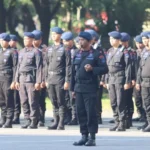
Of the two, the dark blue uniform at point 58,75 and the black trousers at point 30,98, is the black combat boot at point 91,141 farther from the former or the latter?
the black trousers at point 30,98

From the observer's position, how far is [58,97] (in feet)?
69.1

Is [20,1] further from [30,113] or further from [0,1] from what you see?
[30,113]

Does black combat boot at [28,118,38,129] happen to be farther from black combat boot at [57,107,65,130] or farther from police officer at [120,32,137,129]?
police officer at [120,32,137,129]

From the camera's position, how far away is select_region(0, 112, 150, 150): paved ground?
17250 millimetres

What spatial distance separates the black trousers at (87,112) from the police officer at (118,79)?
3.43m

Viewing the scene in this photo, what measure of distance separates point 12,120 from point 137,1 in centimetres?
1937

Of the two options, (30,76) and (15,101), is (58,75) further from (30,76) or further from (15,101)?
(15,101)

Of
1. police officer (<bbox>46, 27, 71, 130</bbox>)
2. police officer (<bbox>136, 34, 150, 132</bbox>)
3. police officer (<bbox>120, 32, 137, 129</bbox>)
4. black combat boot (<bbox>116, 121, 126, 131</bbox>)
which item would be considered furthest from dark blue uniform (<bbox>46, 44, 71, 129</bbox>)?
police officer (<bbox>136, 34, 150, 132</bbox>)

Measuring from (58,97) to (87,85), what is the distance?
137 inches

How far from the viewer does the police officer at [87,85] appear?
17.6 meters

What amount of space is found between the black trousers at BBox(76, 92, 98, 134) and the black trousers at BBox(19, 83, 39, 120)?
3.96 meters

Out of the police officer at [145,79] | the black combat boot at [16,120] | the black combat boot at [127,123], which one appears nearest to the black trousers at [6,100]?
the black combat boot at [16,120]

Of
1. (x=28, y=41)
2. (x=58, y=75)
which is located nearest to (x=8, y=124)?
(x=58, y=75)

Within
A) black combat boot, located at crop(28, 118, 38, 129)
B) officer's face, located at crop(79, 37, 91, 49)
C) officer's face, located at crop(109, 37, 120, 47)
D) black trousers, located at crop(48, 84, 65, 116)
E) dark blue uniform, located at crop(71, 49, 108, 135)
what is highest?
officer's face, located at crop(79, 37, 91, 49)
